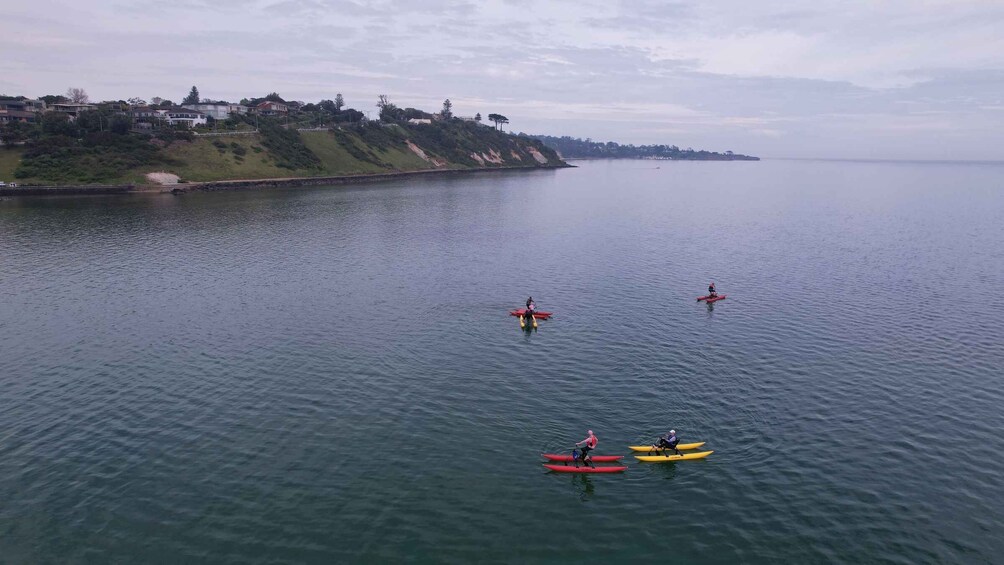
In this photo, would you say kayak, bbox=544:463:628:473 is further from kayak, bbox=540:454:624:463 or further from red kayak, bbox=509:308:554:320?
red kayak, bbox=509:308:554:320

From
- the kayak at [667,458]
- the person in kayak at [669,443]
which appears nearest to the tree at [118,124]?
the kayak at [667,458]

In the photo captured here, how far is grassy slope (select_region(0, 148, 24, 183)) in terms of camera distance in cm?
16562

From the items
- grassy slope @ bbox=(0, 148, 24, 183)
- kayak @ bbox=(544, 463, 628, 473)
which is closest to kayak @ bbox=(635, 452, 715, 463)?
kayak @ bbox=(544, 463, 628, 473)

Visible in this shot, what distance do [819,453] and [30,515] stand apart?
4955 centimetres

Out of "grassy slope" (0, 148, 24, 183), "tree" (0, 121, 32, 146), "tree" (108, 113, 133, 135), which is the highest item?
"tree" (108, 113, 133, 135)

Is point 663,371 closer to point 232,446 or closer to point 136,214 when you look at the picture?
point 232,446

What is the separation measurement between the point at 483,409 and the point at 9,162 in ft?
663

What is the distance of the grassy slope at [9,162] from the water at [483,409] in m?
101

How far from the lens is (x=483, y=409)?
4491 cm

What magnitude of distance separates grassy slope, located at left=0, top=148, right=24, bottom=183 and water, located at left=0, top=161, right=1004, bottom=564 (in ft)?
332

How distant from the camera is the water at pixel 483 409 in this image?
3152cm

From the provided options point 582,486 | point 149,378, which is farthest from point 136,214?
point 582,486

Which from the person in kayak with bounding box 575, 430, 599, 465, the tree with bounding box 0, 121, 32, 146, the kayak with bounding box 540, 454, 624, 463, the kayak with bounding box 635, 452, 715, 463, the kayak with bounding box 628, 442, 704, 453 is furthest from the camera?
the tree with bounding box 0, 121, 32, 146

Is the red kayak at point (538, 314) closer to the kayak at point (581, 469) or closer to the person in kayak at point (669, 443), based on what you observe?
the person in kayak at point (669, 443)
